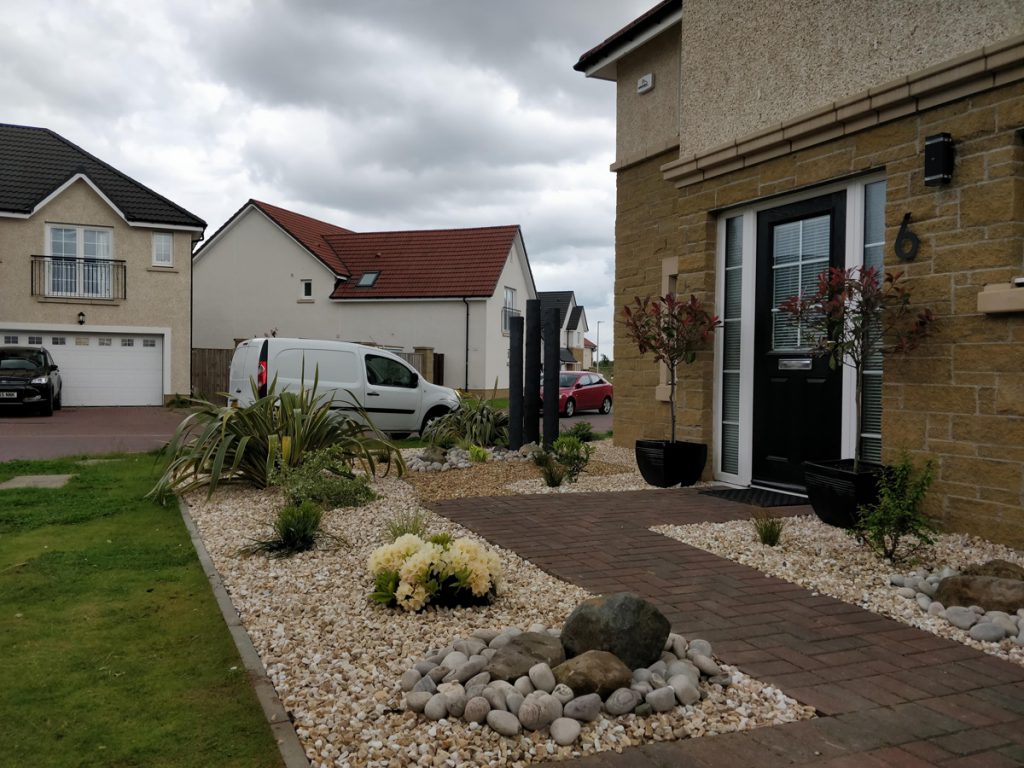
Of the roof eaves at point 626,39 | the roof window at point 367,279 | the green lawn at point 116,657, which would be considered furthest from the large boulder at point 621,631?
the roof window at point 367,279

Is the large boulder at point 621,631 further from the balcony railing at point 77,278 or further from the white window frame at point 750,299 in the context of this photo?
the balcony railing at point 77,278

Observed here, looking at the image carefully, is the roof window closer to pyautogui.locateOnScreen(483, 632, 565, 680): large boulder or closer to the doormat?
the doormat

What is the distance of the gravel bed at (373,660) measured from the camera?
287cm

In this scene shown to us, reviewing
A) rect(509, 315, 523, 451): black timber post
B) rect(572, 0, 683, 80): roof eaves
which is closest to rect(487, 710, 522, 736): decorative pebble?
rect(509, 315, 523, 451): black timber post

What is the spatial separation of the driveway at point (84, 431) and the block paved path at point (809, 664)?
9.19 metres

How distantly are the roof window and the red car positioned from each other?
1131 centimetres

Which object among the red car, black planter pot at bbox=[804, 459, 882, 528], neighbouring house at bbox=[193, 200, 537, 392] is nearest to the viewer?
black planter pot at bbox=[804, 459, 882, 528]

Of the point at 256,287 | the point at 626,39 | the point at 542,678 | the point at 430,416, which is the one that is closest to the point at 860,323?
Result: the point at 542,678

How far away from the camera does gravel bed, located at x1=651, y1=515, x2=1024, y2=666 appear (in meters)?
4.24

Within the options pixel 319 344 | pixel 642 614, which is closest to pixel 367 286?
pixel 319 344

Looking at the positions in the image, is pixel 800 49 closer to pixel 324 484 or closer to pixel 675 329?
pixel 675 329

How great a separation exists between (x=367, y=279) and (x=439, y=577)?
3035cm

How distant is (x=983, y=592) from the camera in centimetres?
425

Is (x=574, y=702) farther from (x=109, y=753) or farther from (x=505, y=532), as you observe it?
(x=505, y=532)
